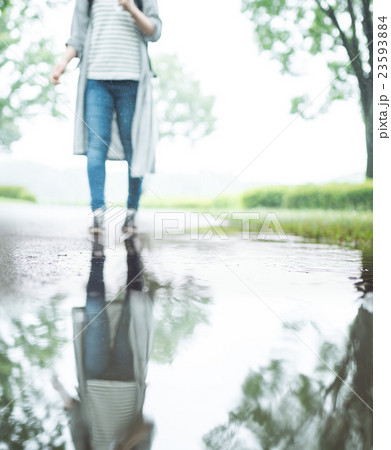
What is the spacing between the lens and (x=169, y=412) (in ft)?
2.49

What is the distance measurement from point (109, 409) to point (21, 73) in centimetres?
870

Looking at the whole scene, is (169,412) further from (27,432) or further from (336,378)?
(336,378)

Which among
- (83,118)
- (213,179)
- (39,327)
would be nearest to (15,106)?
(213,179)

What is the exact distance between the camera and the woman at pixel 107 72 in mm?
2994

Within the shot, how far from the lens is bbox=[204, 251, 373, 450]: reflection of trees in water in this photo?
2.29ft

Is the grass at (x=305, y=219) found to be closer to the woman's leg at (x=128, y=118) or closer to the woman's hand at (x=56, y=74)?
the woman's leg at (x=128, y=118)

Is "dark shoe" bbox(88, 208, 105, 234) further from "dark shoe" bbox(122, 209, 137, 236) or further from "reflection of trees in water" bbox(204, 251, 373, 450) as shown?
"reflection of trees in water" bbox(204, 251, 373, 450)

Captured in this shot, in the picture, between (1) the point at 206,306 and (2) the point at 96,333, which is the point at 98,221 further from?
(2) the point at 96,333

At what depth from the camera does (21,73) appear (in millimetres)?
8672

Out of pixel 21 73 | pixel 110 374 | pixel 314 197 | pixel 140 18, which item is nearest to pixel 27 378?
pixel 110 374

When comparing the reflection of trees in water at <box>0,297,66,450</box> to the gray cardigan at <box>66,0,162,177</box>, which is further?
the gray cardigan at <box>66,0,162,177</box>

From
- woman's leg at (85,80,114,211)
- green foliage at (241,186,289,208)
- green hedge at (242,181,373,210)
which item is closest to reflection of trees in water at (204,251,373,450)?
woman's leg at (85,80,114,211)

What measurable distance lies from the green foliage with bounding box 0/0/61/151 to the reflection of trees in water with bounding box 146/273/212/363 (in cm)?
602
